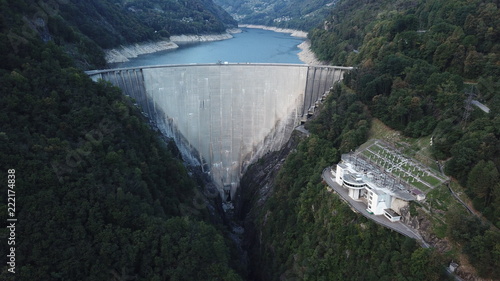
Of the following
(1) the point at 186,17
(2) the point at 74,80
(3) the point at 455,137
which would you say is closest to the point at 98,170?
(2) the point at 74,80

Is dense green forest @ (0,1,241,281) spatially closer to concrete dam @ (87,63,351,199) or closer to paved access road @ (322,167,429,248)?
paved access road @ (322,167,429,248)

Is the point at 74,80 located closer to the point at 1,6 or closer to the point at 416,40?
the point at 1,6

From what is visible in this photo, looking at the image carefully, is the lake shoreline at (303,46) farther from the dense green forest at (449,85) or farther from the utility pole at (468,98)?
the utility pole at (468,98)

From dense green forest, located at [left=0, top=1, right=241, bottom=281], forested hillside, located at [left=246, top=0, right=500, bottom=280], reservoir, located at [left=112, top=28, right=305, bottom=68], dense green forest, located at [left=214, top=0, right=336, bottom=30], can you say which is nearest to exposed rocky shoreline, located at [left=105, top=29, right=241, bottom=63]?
reservoir, located at [left=112, top=28, right=305, bottom=68]

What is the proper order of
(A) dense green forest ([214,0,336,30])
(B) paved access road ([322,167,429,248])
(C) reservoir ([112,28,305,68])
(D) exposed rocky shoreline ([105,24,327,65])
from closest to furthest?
(B) paved access road ([322,167,429,248])
(D) exposed rocky shoreline ([105,24,327,65])
(C) reservoir ([112,28,305,68])
(A) dense green forest ([214,0,336,30])

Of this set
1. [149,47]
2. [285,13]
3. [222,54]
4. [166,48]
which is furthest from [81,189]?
[285,13]

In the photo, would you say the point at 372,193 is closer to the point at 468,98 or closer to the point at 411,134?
the point at 411,134

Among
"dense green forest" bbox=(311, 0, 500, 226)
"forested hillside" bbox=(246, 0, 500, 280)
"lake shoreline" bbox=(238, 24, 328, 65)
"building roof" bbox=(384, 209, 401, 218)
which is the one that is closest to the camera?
"forested hillside" bbox=(246, 0, 500, 280)
